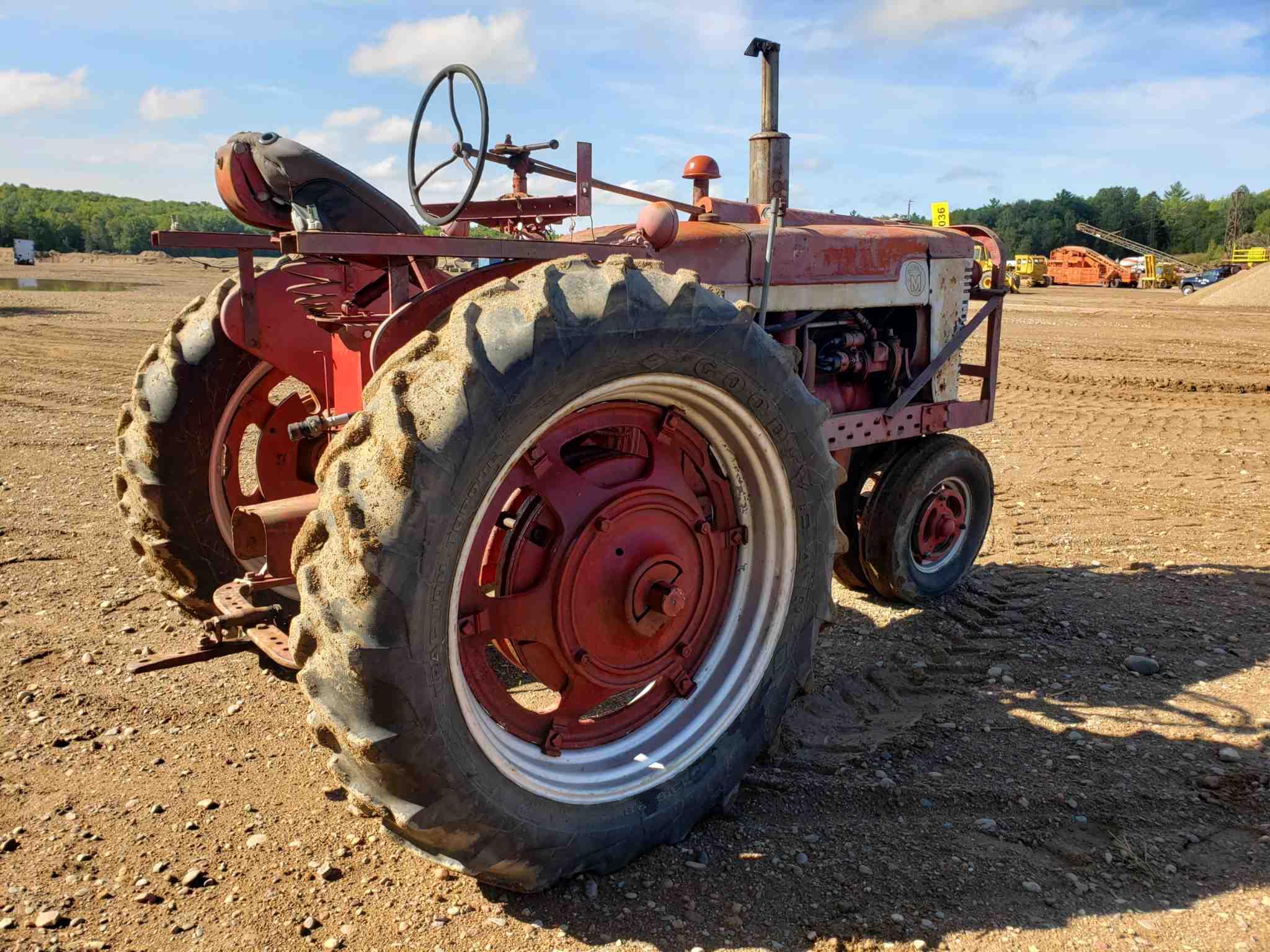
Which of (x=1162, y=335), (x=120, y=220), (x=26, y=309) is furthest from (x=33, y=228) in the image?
(x=1162, y=335)

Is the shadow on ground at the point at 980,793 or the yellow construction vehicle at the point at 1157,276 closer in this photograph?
the shadow on ground at the point at 980,793

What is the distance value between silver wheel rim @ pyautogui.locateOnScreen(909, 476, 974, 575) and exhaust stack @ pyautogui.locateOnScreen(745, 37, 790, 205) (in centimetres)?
153

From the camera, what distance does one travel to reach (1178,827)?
2844 millimetres

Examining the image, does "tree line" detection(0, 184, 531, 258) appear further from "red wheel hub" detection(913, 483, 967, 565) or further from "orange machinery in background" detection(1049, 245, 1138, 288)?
"red wheel hub" detection(913, 483, 967, 565)

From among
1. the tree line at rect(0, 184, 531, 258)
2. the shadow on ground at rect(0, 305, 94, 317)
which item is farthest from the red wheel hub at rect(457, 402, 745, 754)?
the tree line at rect(0, 184, 531, 258)

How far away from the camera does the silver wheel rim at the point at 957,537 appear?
4.63 metres

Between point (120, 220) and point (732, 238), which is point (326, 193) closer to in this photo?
point (732, 238)

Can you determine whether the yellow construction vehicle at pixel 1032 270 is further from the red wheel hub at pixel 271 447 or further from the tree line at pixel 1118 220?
the red wheel hub at pixel 271 447

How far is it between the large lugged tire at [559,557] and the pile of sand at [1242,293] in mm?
26581

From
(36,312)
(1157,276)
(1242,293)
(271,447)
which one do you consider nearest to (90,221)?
(36,312)

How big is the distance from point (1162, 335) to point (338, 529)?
18.0 meters

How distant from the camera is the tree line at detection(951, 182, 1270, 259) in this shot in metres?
68.7

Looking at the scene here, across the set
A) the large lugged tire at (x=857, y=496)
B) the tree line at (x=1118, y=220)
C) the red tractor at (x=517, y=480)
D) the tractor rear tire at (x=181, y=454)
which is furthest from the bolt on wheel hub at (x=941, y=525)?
the tree line at (x=1118, y=220)

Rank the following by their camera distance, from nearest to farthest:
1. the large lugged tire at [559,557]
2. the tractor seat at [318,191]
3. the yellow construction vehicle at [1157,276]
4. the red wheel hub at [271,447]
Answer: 1. the large lugged tire at [559,557]
2. the tractor seat at [318,191]
3. the red wheel hub at [271,447]
4. the yellow construction vehicle at [1157,276]
